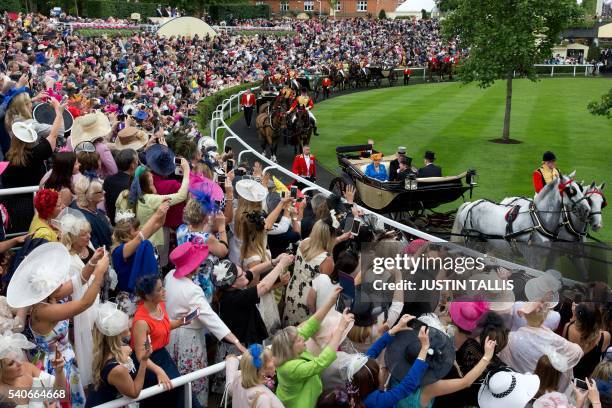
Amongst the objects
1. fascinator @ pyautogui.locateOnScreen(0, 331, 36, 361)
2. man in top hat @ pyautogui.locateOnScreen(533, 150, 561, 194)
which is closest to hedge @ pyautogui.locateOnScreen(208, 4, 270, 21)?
man in top hat @ pyautogui.locateOnScreen(533, 150, 561, 194)

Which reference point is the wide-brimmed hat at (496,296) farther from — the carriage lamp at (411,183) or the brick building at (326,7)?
the brick building at (326,7)

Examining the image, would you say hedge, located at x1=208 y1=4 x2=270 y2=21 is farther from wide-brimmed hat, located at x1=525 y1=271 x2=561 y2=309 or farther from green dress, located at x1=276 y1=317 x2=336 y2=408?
green dress, located at x1=276 y1=317 x2=336 y2=408

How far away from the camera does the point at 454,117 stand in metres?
27.3

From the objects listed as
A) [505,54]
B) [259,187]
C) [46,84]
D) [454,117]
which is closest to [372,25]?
[454,117]

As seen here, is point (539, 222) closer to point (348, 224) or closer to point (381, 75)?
point (348, 224)

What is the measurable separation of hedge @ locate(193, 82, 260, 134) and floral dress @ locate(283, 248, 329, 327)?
613 inches

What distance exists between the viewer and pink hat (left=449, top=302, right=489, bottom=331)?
4.83 metres

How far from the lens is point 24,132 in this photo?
Answer: 6.57 meters

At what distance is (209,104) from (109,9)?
29.9m

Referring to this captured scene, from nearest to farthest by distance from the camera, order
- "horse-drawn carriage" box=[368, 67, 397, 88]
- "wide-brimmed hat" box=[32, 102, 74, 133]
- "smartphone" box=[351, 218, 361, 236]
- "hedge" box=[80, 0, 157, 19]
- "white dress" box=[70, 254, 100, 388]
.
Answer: "white dress" box=[70, 254, 100, 388] < "smartphone" box=[351, 218, 361, 236] < "wide-brimmed hat" box=[32, 102, 74, 133] < "horse-drawn carriage" box=[368, 67, 397, 88] < "hedge" box=[80, 0, 157, 19]

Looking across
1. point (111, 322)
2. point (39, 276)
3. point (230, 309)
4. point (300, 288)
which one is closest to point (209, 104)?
point (300, 288)

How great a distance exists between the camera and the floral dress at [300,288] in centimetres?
560

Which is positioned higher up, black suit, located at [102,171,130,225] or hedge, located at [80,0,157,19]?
hedge, located at [80,0,157,19]

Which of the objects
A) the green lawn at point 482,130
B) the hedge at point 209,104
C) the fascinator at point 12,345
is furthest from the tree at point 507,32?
the fascinator at point 12,345
